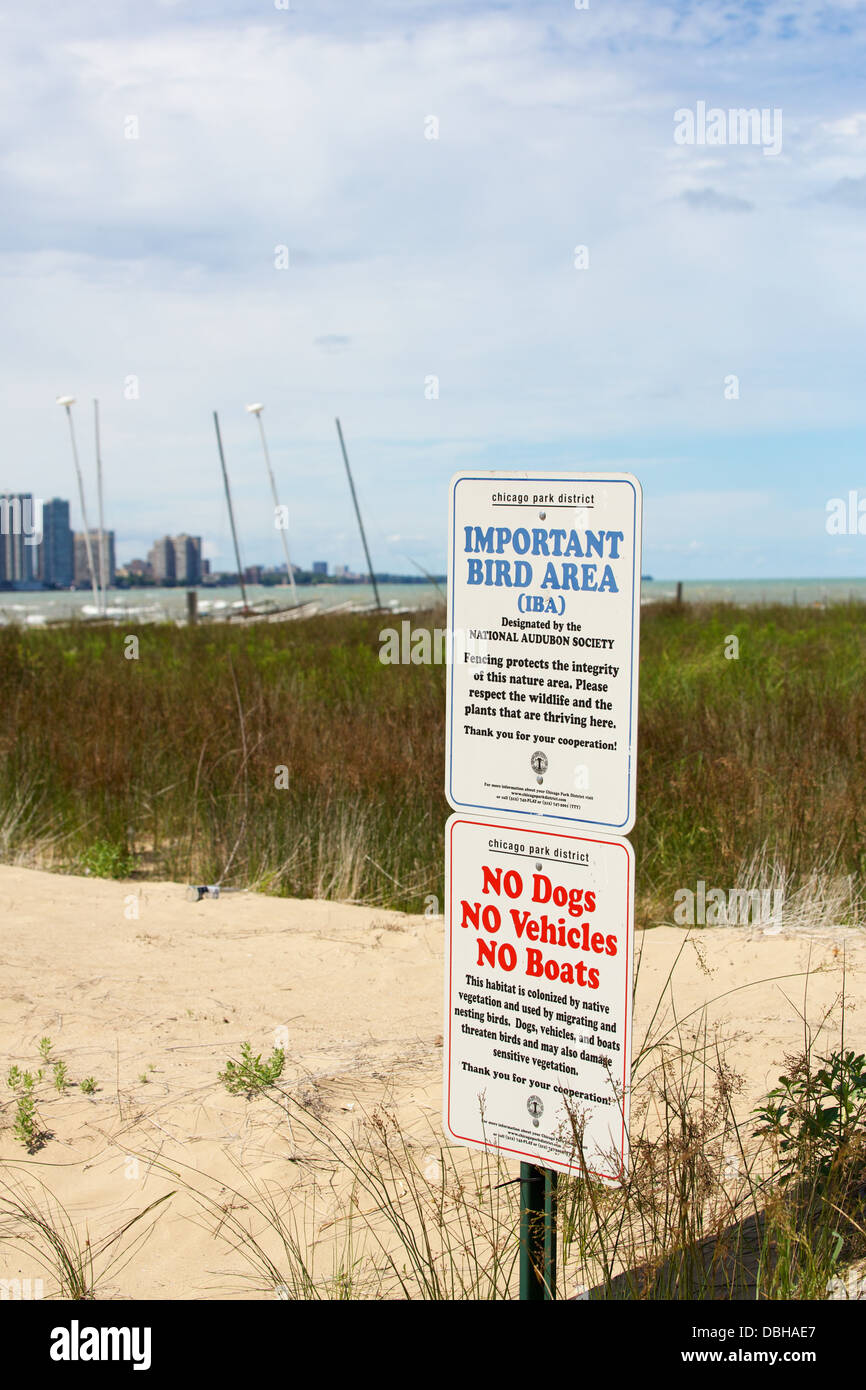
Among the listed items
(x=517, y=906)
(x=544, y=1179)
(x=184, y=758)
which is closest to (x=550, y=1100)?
(x=544, y=1179)

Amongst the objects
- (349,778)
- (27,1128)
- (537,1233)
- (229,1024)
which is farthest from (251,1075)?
(349,778)

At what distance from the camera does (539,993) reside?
242cm

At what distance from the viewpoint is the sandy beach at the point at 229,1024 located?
11.2ft

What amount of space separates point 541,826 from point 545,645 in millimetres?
388

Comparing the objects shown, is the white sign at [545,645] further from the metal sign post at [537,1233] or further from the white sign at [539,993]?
the metal sign post at [537,1233]

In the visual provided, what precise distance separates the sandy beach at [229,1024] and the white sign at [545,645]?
0.95 meters

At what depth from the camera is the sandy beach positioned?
340 cm

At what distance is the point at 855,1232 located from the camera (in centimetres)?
286

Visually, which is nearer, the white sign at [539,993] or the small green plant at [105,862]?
the white sign at [539,993]

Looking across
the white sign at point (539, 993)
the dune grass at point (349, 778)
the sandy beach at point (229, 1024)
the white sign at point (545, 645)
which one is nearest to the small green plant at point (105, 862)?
the dune grass at point (349, 778)

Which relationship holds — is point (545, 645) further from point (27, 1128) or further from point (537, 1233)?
point (27, 1128)

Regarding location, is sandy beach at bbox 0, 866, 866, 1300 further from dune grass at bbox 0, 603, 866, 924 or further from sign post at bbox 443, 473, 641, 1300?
sign post at bbox 443, 473, 641, 1300
